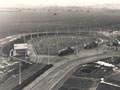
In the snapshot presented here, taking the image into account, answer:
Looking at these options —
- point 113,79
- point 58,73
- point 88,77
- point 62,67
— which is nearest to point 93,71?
point 88,77

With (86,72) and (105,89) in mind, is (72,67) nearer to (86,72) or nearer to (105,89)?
(86,72)

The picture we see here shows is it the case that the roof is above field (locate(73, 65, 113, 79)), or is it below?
below

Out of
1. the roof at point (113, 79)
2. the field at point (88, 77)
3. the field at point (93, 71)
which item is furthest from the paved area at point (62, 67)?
the roof at point (113, 79)

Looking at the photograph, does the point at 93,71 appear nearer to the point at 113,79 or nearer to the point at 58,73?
the point at 113,79

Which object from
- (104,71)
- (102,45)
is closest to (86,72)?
(104,71)

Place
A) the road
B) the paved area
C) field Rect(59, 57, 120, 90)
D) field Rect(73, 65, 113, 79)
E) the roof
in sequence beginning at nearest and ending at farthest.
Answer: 1. field Rect(59, 57, 120, 90)
2. the road
3. the paved area
4. the roof
5. field Rect(73, 65, 113, 79)

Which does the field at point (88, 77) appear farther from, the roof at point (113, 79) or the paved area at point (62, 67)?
the paved area at point (62, 67)

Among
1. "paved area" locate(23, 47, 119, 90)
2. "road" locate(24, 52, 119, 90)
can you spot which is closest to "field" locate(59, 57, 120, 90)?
"road" locate(24, 52, 119, 90)

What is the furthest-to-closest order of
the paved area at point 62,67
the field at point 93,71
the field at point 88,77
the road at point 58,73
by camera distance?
the field at point 93,71 → the paved area at point 62,67 → the road at point 58,73 → the field at point 88,77

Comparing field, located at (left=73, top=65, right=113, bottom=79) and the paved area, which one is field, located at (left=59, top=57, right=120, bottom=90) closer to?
field, located at (left=73, top=65, right=113, bottom=79)
